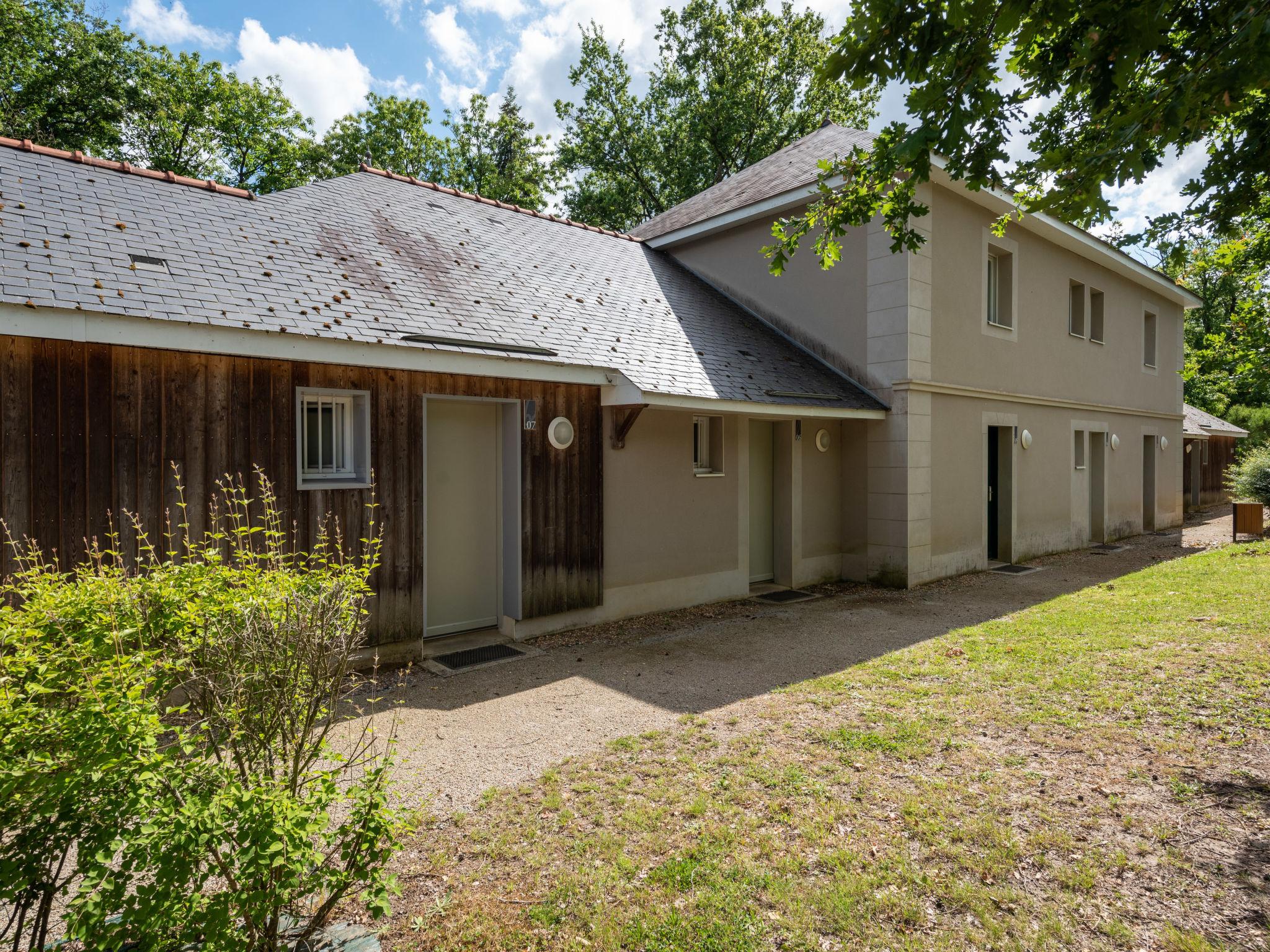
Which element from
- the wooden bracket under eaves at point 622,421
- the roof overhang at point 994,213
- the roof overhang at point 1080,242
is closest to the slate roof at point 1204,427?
the roof overhang at point 1080,242

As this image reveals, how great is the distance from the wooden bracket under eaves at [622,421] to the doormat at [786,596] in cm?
342

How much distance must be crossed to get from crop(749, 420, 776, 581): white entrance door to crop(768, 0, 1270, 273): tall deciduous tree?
19.5 ft

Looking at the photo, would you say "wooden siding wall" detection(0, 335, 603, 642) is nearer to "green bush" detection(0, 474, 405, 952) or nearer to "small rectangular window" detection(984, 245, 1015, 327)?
"green bush" detection(0, 474, 405, 952)

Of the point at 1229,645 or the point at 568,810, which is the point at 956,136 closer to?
the point at 568,810

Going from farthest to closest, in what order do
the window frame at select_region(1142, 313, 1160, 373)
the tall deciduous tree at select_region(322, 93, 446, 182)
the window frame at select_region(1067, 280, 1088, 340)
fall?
1. the tall deciduous tree at select_region(322, 93, 446, 182)
2. the window frame at select_region(1142, 313, 1160, 373)
3. the window frame at select_region(1067, 280, 1088, 340)

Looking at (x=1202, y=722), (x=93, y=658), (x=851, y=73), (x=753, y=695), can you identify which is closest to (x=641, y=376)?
(x=753, y=695)

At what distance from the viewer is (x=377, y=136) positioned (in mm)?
24719

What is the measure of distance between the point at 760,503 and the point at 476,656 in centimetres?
542

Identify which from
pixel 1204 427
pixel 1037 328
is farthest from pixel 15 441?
pixel 1204 427

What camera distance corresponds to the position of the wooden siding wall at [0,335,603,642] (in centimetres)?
502

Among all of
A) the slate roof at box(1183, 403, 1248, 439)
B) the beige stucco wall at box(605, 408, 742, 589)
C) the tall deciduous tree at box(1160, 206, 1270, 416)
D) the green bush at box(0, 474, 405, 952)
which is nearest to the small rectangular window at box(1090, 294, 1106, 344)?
the tall deciduous tree at box(1160, 206, 1270, 416)

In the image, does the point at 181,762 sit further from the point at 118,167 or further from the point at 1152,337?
the point at 1152,337

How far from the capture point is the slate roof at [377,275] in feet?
19.0

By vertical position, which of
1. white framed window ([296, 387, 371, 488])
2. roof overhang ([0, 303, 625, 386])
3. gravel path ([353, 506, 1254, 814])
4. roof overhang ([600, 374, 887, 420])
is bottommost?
gravel path ([353, 506, 1254, 814])
